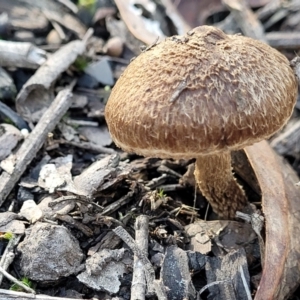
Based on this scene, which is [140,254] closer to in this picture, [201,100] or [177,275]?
→ [177,275]

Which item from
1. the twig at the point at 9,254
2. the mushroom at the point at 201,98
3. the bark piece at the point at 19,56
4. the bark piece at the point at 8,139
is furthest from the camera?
the bark piece at the point at 19,56

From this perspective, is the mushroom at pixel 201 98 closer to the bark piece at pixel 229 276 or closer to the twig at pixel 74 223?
the twig at pixel 74 223

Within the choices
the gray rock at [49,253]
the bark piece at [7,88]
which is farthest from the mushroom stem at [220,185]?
the bark piece at [7,88]

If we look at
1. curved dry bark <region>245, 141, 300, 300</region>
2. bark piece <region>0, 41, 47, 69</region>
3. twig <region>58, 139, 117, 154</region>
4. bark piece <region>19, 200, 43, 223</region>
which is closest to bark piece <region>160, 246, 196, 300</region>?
curved dry bark <region>245, 141, 300, 300</region>

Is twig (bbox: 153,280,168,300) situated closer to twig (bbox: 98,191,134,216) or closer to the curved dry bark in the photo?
the curved dry bark

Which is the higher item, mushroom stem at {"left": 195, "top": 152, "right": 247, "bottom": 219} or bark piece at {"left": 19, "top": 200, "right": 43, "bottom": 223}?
bark piece at {"left": 19, "top": 200, "right": 43, "bottom": 223}

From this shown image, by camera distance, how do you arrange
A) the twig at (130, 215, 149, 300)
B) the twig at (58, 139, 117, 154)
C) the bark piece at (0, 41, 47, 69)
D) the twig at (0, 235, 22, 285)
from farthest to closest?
the bark piece at (0, 41, 47, 69) < the twig at (58, 139, 117, 154) < the twig at (0, 235, 22, 285) < the twig at (130, 215, 149, 300)

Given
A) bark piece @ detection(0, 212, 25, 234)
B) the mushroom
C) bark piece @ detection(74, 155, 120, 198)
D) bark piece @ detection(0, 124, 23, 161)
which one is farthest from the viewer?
bark piece @ detection(0, 124, 23, 161)
